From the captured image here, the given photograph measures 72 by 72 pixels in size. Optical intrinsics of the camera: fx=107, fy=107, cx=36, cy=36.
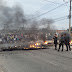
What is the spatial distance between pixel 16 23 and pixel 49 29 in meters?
7.19

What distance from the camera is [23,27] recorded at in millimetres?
22891

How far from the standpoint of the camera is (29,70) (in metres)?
3.96

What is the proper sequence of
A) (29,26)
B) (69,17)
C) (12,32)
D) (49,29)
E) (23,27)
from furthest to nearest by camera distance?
1. (12,32)
2. (23,27)
3. (29,26)
4. (49,29)
5. (69,17)

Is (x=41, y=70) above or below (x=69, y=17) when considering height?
below

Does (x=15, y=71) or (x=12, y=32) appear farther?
(x=12, y=32)

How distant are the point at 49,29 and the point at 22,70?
14.5 meters

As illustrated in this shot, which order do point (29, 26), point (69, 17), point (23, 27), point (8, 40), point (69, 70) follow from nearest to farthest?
1. point (69, 70)
2. point (69, 17)
3. point (8, 40)
4. point (29, 26)
5. point (23, 27)

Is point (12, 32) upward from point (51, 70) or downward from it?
upward

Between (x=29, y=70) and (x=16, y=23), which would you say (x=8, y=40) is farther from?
(x=29, y=70)

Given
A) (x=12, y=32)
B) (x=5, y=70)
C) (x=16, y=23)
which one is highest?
(x=16, y=23)

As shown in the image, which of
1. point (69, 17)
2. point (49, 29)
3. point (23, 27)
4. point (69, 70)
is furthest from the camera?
point (23, 27)

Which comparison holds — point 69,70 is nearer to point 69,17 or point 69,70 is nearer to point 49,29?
point 69,17

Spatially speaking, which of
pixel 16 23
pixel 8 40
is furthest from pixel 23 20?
pixel 8 40

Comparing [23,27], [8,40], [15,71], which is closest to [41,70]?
[15,71]
